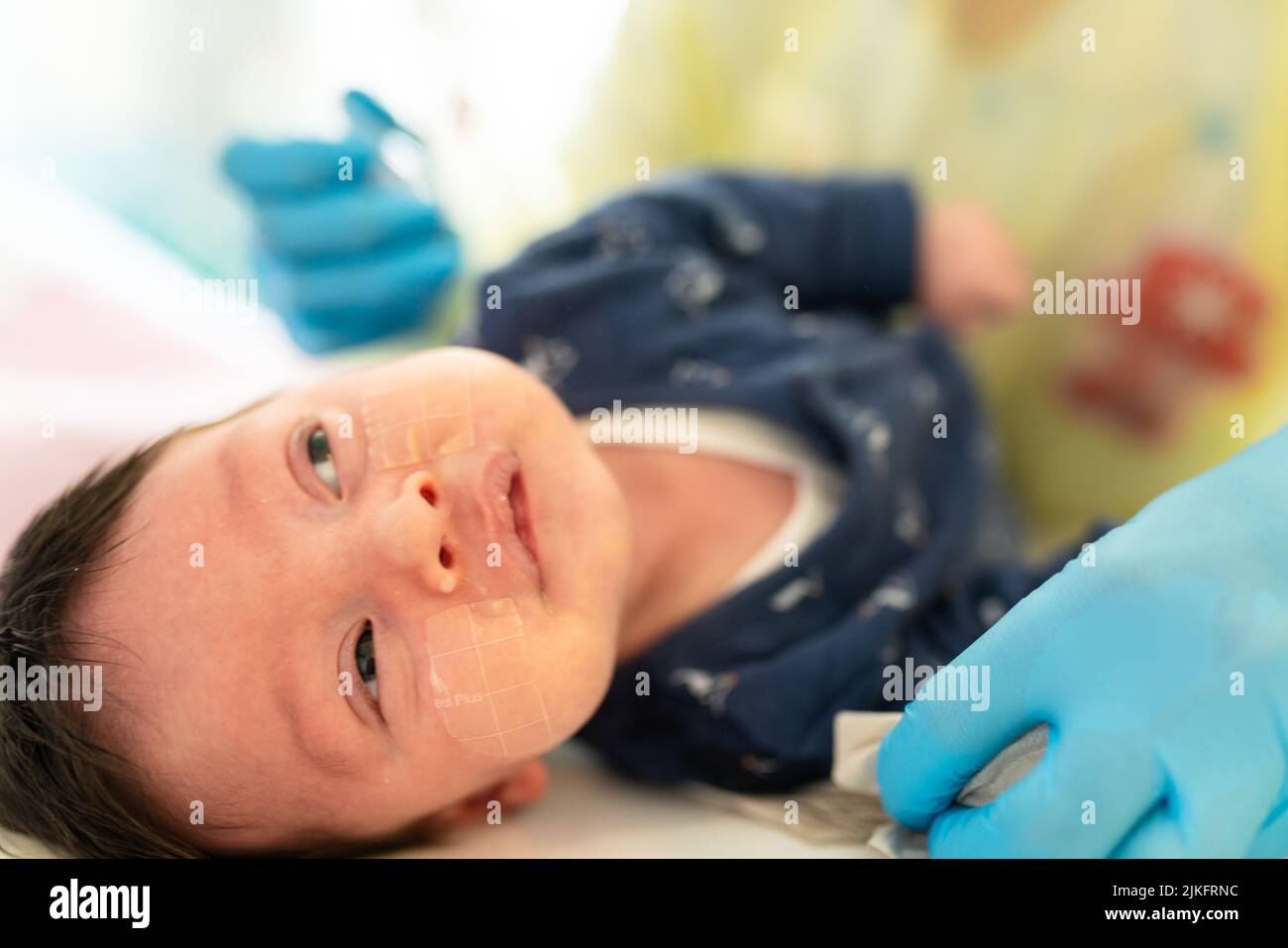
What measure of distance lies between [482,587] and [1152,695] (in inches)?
16.1

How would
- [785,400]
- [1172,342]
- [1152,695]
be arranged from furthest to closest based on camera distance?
[1172,342]
[785,400]
[1152,695]

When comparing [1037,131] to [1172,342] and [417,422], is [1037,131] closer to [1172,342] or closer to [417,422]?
[1172,342]

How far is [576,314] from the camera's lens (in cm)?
103

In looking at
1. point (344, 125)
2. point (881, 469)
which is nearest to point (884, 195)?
point (881, 469)

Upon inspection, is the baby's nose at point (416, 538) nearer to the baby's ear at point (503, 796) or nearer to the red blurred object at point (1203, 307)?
the baby's ear at point (503, 796)

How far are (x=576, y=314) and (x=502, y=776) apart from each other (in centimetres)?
45

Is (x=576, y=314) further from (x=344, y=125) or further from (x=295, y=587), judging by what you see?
(x=295, y=587)

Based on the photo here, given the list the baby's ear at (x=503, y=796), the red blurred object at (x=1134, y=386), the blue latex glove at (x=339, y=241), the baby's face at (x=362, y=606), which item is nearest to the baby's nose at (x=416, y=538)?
the baby's face at (x=362, y=606)

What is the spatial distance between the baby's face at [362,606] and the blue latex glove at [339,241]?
0.37m

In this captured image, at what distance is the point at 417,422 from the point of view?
0.74 m

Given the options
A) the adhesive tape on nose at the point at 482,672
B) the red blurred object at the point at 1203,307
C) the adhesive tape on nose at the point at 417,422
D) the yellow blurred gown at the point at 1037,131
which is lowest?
the adhesive tape on nose at the point at 482,672

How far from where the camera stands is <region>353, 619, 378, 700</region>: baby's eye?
70cm

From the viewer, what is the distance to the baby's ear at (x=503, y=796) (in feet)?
2.66

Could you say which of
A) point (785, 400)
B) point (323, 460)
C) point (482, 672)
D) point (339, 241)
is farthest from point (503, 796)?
point (339, 241)
